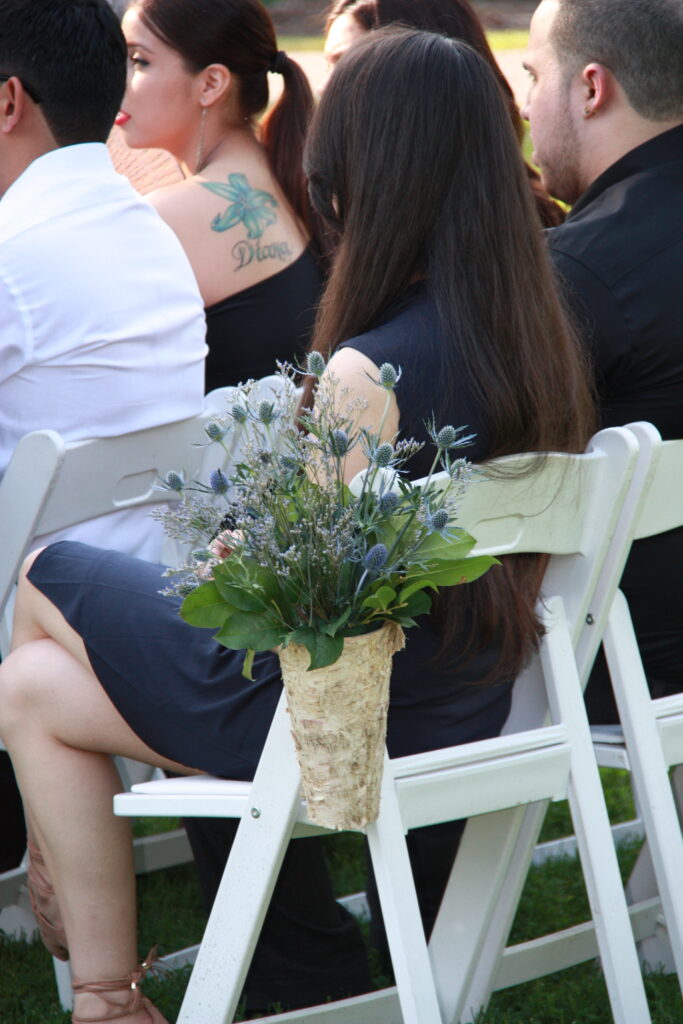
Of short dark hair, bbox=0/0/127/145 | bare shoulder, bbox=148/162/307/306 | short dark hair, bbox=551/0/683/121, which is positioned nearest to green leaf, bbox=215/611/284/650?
short dark hair, bbox=0/0/127/145

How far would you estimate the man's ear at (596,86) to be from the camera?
8.24 feet

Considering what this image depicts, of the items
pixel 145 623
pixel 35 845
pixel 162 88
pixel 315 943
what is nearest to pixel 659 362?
pixel 145 623

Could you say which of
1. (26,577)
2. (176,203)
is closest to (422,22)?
(176,203)

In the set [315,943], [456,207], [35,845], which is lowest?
[315,943]

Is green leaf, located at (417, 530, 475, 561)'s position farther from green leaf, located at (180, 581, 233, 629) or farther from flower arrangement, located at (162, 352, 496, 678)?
green leaf, located at (180, 581, 233, 629)

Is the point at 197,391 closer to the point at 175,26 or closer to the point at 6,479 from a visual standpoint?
the point at 6,479

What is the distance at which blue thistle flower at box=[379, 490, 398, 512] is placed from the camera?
1352mm

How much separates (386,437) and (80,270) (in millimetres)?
706

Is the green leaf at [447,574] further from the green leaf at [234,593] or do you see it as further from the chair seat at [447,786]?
the chair seat at [447,786]

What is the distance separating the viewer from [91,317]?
7.03 feet

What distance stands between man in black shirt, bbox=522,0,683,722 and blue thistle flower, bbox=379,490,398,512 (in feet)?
2.96

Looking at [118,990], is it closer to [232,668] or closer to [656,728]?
[232,668]

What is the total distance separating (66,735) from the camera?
1874 mm

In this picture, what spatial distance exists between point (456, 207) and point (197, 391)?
676 mm
